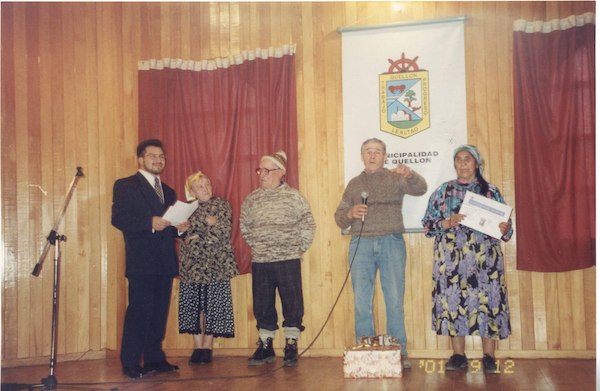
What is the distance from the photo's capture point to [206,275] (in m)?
3.96

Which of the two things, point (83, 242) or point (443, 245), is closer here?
point (443, 245)

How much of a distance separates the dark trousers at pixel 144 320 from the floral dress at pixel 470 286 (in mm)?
1801

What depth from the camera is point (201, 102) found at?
4555 millimetres

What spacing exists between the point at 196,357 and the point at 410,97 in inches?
98.4

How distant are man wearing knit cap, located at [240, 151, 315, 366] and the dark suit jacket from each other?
61cm

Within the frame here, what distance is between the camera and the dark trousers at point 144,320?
3564mm

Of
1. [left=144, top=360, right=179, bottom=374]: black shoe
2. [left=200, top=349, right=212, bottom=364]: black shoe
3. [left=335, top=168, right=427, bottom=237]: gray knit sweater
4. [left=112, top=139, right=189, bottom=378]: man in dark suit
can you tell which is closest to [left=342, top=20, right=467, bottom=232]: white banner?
[left=335, top=168, right=427, bottom=237]: gray knit sweater

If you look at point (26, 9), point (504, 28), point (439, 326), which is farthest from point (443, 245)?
point (26, 9)

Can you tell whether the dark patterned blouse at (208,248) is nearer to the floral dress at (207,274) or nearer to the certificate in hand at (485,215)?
the floral dress at (207,274)

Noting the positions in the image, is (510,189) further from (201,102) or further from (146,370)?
(146,370)

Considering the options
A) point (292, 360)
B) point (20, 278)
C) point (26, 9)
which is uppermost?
point (26, 9)

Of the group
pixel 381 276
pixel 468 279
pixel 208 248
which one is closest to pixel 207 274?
pixel 208 248

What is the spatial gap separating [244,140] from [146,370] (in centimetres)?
186

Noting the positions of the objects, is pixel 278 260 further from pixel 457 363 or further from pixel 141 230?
pixel 457 363
